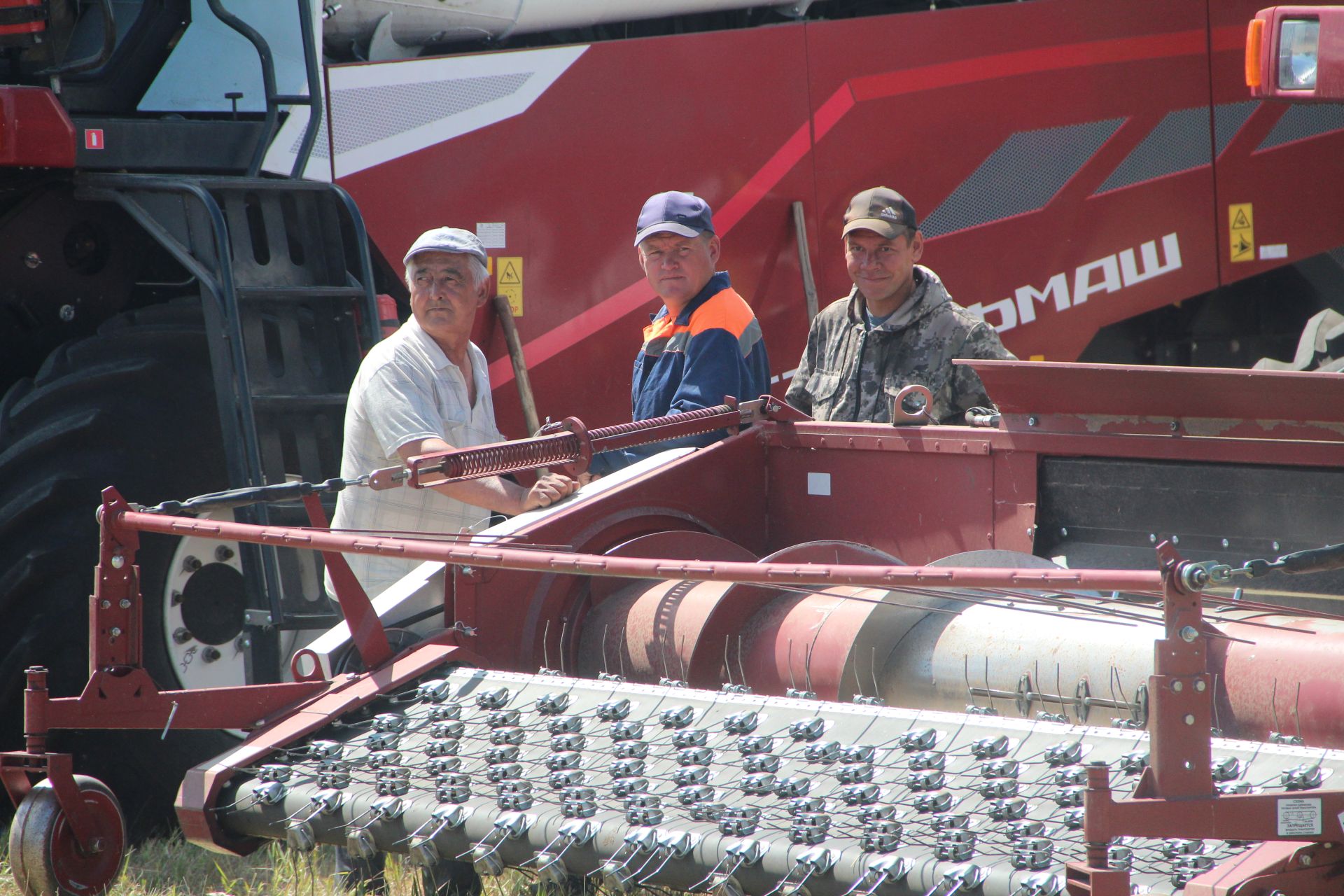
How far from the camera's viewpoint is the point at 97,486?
371 centimetres

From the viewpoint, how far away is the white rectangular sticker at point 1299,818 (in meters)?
1.89

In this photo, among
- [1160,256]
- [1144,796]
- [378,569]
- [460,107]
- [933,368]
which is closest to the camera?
[1144,796]

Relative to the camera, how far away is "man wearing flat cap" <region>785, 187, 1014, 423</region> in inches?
148

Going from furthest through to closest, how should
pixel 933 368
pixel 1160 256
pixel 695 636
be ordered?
pixel 1160 256, pixel 933 368, pixel 695 636

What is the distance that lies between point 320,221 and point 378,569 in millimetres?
1083

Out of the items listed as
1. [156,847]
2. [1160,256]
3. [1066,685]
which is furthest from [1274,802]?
[1160,256]

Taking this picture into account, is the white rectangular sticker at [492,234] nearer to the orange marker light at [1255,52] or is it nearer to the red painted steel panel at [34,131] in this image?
the red painted steel panel at [34,131]

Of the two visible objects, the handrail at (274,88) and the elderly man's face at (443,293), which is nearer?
the elderly man's face at (443,293)

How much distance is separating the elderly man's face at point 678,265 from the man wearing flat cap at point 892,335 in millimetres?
400

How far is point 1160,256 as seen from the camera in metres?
5.59

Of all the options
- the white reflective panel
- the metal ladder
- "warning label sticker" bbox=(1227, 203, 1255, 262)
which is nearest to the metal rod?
the metal ladder

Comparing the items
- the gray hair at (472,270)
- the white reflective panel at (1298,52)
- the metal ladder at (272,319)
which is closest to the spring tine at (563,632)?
the metal ladder at (272,319)

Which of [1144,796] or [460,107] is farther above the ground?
[460,107]

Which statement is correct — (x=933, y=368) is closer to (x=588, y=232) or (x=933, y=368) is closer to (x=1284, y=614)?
(x=1284, y=614)
